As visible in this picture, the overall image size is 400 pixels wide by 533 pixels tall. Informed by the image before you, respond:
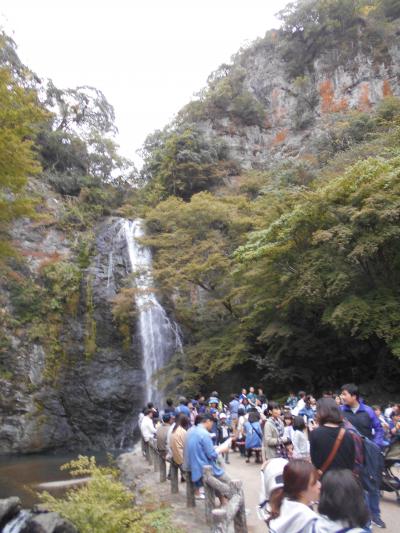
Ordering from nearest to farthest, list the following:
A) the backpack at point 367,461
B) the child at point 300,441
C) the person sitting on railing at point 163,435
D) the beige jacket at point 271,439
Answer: the backpack at point 367,461 < the child at point 300,441 < the beige jacket at point 271,439 < the person sitting on railing at point 163,435

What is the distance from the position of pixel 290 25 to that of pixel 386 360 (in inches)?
1126

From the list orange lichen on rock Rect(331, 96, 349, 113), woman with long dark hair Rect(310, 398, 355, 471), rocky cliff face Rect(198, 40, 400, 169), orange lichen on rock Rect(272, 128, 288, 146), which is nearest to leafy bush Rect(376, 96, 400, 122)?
rocky cliff face Rect(198, 40, 400, 169)

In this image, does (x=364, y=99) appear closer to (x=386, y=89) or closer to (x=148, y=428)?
(x=386, y=89)

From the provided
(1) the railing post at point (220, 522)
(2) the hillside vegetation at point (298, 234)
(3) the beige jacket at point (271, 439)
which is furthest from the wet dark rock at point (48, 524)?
(2) the hillside vegetation at point (298, 234)

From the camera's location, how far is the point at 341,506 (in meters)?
2.16

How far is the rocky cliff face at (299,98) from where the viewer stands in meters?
29.5

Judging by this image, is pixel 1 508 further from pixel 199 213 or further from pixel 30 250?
pixel 30 250

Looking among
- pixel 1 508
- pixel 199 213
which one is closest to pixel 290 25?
pixel 199 213

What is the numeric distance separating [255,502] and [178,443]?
4.66 feet

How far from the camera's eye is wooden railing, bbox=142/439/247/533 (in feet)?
13.6

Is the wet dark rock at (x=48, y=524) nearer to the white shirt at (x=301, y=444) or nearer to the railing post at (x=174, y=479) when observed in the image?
the railing post at (x=174, y=479)

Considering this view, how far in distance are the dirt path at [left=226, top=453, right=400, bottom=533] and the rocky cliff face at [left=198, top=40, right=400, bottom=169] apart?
2237 centimetres

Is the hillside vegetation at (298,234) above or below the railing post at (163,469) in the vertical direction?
above

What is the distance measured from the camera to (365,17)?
3078 centimetres
